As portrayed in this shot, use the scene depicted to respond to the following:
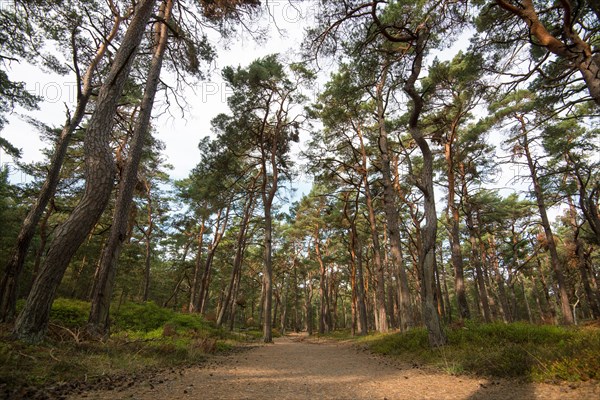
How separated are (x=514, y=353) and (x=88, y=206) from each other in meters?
7.83

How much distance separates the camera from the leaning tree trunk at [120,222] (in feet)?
20.6

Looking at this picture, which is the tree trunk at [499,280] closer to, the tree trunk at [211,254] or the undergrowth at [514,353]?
the undergrowth at [514,353]

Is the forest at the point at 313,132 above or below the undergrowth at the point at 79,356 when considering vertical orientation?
above

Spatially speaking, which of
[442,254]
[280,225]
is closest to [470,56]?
[280,225]

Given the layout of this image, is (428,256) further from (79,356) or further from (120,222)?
(120,222)

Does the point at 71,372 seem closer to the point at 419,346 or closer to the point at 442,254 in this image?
the point at 419,346

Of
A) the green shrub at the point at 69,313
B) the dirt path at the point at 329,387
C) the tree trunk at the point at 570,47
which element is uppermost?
the tree trunk at the point at 570,47

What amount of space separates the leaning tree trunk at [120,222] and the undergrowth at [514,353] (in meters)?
7.41

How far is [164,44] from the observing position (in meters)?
8.56

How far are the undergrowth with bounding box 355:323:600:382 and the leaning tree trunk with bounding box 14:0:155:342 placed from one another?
22.7ft

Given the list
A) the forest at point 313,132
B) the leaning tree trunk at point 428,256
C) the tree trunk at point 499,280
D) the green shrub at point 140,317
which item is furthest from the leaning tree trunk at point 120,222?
the tree trunk at point 499,280

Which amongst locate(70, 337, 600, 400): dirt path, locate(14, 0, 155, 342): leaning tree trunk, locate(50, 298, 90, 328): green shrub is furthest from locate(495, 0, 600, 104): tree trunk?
locate(50, 298, 90, 328): green shrub

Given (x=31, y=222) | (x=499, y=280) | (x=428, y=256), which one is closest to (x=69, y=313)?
(x=31, y=222)

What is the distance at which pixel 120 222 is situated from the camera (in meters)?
7.01
